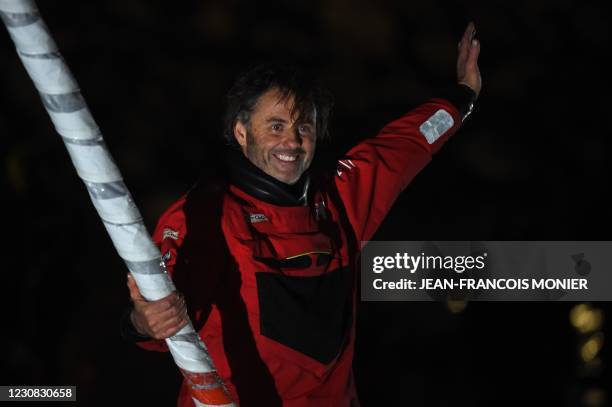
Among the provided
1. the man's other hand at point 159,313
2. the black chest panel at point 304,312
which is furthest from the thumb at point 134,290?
the black chest panel at point 304,312

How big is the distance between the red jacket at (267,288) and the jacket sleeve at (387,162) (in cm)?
9

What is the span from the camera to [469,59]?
7.52ft

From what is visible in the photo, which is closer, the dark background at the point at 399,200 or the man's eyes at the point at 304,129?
the man's eyes at the point at 304,129

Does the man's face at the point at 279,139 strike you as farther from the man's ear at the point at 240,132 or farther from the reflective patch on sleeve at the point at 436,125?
the reflective patch on sleeve at the point at 436,125

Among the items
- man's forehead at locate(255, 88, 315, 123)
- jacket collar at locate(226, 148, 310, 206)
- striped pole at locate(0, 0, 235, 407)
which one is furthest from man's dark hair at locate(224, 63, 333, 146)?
striped pole at locate(0, 0, 235, 407)

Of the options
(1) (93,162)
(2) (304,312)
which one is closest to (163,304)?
(1) (93,162)

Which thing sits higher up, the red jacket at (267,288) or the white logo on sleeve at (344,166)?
the white logo on sleeve at (344,166)

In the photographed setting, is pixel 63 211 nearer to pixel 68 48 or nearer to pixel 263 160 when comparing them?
pixel 68 48

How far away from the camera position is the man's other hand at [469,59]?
2.28 m

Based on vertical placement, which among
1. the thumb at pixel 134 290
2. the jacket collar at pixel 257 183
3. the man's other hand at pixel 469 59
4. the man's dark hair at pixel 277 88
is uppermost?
the man's other hand at pixel 469 59

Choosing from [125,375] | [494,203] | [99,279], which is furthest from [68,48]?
[494,203]

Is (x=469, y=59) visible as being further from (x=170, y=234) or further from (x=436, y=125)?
(x=170, y=234)

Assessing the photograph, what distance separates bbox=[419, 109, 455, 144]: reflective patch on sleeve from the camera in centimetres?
218

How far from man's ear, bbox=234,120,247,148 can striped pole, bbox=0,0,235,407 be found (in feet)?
1.55
